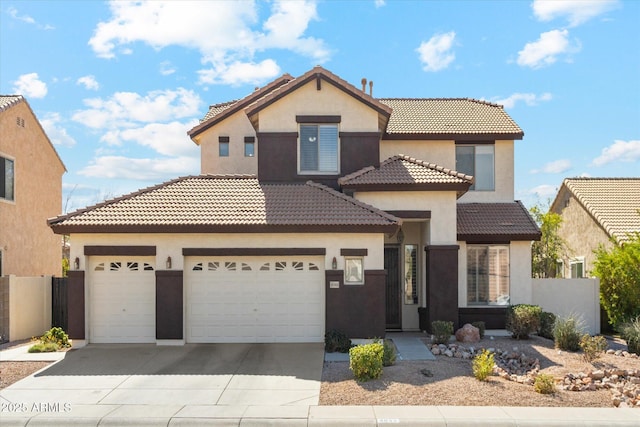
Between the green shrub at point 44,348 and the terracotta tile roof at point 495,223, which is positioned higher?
the terracotta tile roof at point 495,223

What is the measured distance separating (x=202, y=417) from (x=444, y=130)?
44.1 ft

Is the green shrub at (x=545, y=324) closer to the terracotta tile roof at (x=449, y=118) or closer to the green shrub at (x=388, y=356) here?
the green shrub at (x=388, y=356)

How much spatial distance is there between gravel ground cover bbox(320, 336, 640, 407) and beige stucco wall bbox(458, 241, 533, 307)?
168 inches

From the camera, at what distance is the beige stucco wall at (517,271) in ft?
56.3

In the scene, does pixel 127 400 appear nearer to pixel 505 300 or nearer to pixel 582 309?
pixel 505 300

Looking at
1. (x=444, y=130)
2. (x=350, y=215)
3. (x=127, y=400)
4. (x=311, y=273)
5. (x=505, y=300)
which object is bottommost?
(x=127, y=400)

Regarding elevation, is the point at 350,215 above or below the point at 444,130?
below

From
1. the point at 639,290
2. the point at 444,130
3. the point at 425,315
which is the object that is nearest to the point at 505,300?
the point at 425,315

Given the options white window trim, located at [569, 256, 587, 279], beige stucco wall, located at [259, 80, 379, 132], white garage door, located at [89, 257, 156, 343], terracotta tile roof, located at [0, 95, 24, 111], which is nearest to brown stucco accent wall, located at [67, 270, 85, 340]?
white garage door, located at [89, 257, 156, 343]

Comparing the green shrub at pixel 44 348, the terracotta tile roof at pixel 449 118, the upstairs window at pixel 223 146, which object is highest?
the terracotta tile roof at pixel 449 118

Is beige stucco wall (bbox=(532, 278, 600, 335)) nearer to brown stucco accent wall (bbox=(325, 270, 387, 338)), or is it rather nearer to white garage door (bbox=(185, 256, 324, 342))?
brown stucco accent wall (bbox=(325, 270, 387, 338))

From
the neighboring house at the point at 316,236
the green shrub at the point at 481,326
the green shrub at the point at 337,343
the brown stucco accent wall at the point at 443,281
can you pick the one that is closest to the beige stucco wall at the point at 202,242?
the neighboring house at the point at 316,236

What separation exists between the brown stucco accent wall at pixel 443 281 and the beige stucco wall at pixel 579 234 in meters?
7.87

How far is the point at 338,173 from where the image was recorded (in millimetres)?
17188
